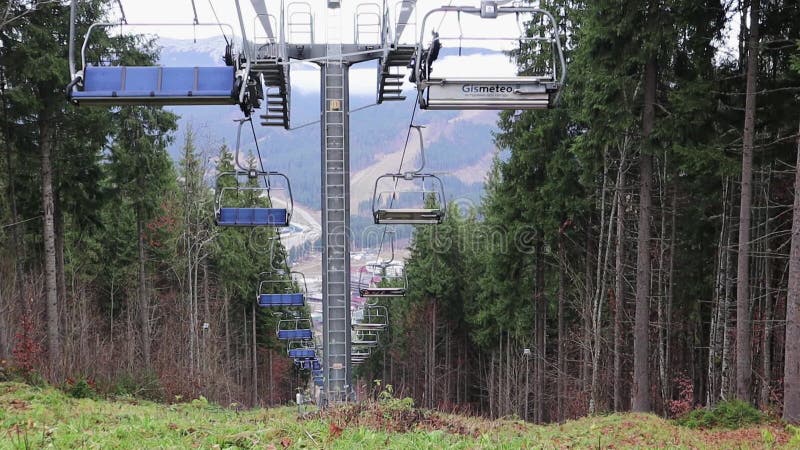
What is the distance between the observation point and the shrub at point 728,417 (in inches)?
474

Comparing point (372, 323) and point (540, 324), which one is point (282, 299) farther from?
point (372, 323)

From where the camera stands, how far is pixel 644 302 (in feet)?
A: 48.3

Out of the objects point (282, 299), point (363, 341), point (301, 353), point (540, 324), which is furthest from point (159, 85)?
Result: point (301, 353)

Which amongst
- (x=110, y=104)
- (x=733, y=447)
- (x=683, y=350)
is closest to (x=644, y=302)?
(x=733, y=447)

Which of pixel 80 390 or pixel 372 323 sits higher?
pixel 80 390

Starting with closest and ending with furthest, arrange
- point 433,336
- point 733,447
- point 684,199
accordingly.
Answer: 1. point 733,447
2. point 684,199
3. point 433,336

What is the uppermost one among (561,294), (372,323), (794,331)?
(794,331)

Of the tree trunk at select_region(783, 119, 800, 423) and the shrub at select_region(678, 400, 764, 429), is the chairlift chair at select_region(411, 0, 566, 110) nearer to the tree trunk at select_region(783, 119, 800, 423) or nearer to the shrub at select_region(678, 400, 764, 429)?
the tree trunk at select_region(783, 119, 800, 423)

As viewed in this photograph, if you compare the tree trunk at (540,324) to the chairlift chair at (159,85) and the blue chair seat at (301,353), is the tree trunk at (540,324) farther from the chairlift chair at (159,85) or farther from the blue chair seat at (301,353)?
the chairlift chair at (159,85)

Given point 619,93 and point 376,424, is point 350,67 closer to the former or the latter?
point 619,93

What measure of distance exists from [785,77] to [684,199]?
5966 mm

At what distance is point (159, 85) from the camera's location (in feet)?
29.7

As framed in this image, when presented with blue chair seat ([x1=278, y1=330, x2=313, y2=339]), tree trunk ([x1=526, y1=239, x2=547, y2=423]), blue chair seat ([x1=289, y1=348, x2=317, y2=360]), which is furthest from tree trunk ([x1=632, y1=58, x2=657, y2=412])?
blue chair seat ([x1=289, y1=348, x2=317, y2=360])

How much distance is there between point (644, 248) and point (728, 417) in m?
3.55
